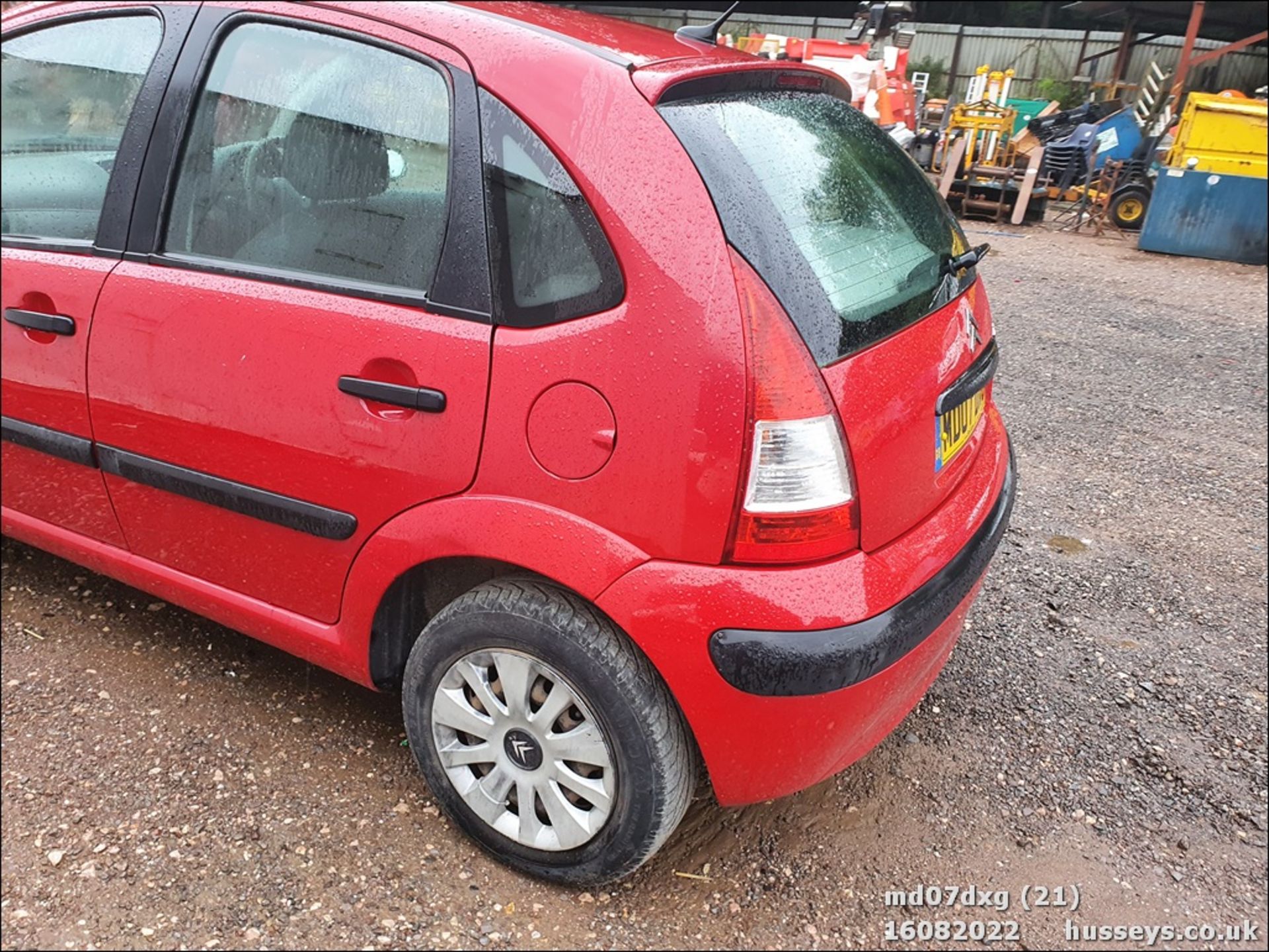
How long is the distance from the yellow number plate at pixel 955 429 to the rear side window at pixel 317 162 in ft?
3.54

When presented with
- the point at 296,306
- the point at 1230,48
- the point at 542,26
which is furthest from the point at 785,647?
the point at 1230,48

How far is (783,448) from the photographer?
5.26 feet

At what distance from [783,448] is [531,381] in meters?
0.47

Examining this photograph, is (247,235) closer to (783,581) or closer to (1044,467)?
(783,581)

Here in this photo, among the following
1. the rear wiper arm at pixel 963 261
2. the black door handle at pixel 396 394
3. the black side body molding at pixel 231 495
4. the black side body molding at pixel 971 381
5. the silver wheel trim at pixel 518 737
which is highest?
the rear wiper arm at pixel 963 261

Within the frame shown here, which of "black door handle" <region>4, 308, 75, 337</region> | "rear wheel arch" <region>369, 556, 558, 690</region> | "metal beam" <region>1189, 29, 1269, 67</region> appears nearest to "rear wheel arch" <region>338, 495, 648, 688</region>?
"rear wheel arch" <region>369, 556, 558, 690</region>

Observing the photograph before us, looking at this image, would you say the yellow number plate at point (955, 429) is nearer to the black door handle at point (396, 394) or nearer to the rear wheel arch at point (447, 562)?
the rear wheel arch at point (447, 562)

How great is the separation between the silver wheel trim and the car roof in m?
1.20

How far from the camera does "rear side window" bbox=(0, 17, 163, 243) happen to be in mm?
2227

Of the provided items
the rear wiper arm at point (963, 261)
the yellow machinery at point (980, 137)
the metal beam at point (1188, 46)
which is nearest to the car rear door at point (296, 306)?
the rear wiper arm at point (963, 261)

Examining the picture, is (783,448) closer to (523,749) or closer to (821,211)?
(821,211)

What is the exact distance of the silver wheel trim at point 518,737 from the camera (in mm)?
1840

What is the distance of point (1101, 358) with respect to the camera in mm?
6008

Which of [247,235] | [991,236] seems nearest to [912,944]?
[247,235]
